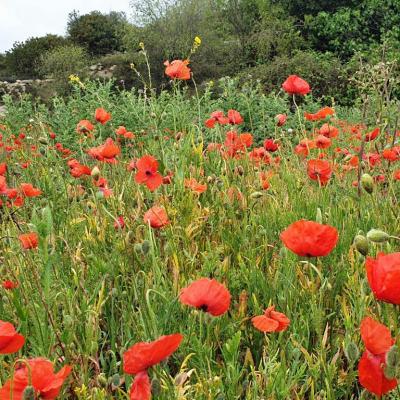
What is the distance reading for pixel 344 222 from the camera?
1.87 m

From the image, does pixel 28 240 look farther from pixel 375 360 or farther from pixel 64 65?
pixel 64 65

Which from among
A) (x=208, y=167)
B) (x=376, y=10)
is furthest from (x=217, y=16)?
(x=208, y=167)

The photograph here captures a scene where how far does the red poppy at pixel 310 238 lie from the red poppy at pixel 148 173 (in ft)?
2.25

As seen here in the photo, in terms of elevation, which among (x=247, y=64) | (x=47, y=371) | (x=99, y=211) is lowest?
→ (x=247, y=64)

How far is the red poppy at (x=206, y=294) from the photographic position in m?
1.01

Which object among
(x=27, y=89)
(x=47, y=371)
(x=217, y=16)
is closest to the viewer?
(x=47, y=371)

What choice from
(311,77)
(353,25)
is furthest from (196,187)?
(353,25)

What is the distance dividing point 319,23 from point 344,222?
49.0 feet

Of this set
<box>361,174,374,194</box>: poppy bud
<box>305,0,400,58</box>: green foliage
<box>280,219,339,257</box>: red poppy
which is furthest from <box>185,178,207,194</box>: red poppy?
<box>305,0,400,58</box>: green foliage

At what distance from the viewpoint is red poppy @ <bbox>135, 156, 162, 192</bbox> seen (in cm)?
174

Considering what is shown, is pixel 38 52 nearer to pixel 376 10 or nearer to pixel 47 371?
pixel 376 10

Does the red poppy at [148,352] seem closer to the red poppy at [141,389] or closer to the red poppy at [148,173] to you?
the red poppy at [141,389]

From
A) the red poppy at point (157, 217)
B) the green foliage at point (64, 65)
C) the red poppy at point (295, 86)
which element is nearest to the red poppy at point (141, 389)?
the red poppy at point (157, 217)

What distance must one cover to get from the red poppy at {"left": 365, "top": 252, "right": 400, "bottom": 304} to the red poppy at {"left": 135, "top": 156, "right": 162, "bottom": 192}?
98cm
